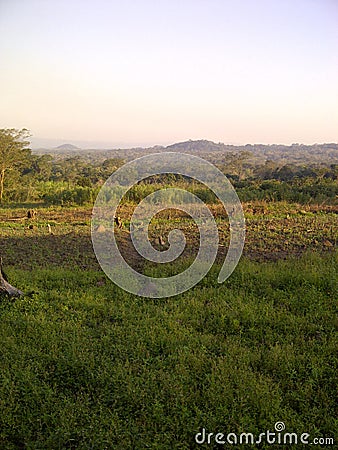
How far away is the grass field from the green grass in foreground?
0.01 meters

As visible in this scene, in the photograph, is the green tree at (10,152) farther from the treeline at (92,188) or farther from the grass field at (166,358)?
the grass field at (166,358)

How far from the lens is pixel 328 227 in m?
8.65

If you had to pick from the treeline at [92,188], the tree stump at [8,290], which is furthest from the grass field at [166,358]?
the treeline at [92,188]

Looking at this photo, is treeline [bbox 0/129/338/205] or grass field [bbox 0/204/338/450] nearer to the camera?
grass field [bbox 0/204/338/450]

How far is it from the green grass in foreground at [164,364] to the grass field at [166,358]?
1 centimetres

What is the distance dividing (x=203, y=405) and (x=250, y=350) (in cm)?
94

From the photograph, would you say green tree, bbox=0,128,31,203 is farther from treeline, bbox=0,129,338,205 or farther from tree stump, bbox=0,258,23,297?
tree stump, bbox=0,258,23,297

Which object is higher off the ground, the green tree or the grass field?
the green tree

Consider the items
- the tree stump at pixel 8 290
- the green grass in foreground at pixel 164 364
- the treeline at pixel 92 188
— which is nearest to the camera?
the green grass in foreground at pixel 164 364

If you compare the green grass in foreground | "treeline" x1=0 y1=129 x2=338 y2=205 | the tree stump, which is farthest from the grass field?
"treeline" x1=0 y1=129 x2=338 y2=205

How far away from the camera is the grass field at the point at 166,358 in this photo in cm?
267

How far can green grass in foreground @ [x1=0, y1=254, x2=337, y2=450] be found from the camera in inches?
105

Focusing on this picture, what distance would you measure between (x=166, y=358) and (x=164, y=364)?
72 mm

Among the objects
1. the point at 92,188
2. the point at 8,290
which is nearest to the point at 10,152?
the point at 92,188
